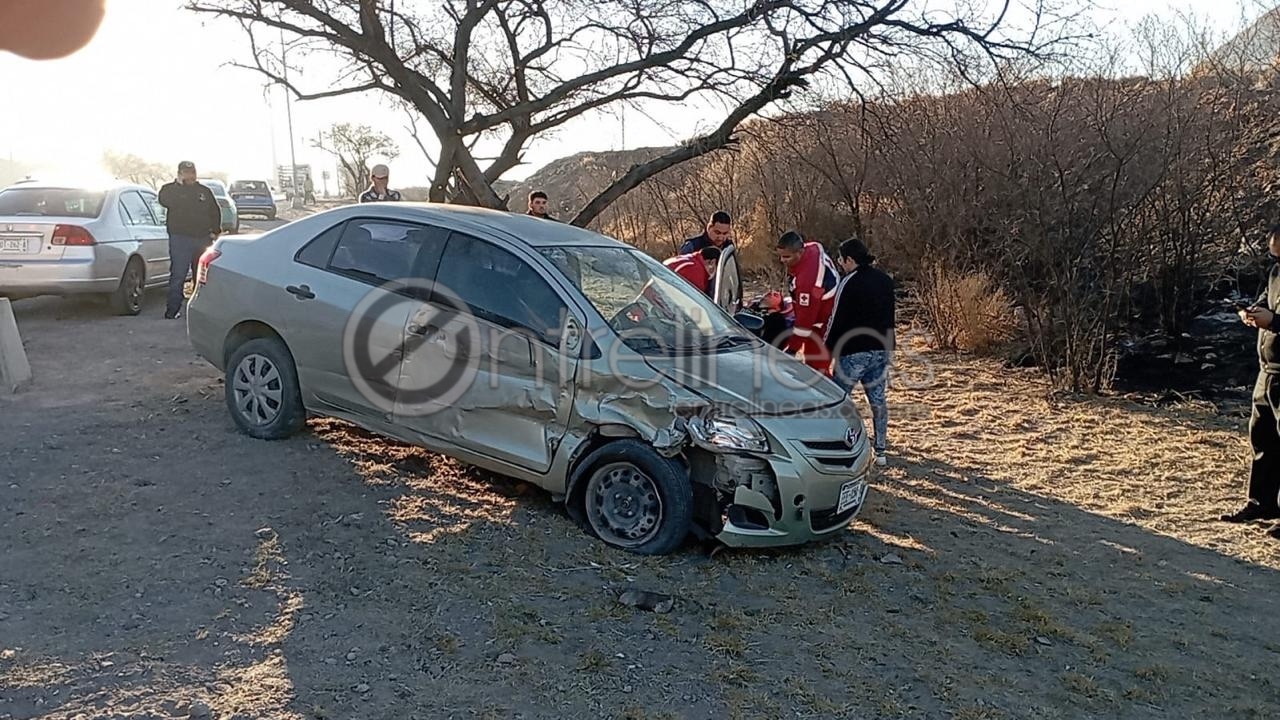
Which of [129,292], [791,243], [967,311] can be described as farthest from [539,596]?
[967,311]

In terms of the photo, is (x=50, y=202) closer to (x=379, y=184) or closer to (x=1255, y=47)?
(x=379, y=184)

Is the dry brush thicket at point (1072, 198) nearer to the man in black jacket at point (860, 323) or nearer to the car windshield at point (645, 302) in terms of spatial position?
the man in black jacket at point (860, 323)

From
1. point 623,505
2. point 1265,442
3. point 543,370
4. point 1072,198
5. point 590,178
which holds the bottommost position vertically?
point 623,505

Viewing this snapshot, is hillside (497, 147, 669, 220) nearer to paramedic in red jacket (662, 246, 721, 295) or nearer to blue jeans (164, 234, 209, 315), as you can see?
blue jeans (164, 234, 209, 315)

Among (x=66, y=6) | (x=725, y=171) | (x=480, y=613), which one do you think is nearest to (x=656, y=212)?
(x=725, y=171)

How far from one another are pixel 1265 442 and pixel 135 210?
11.0m

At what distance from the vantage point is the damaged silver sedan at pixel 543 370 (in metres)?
4.75

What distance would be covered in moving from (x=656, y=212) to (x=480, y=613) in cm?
1398

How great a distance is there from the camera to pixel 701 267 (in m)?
7.65

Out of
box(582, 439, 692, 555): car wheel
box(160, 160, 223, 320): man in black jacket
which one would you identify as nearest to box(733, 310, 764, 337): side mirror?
box(582, 439, 692, 555): car wheel

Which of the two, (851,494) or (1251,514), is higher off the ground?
(851,494)

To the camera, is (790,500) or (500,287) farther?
(500,287)

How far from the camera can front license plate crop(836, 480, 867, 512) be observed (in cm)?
492

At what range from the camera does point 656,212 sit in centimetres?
1759
